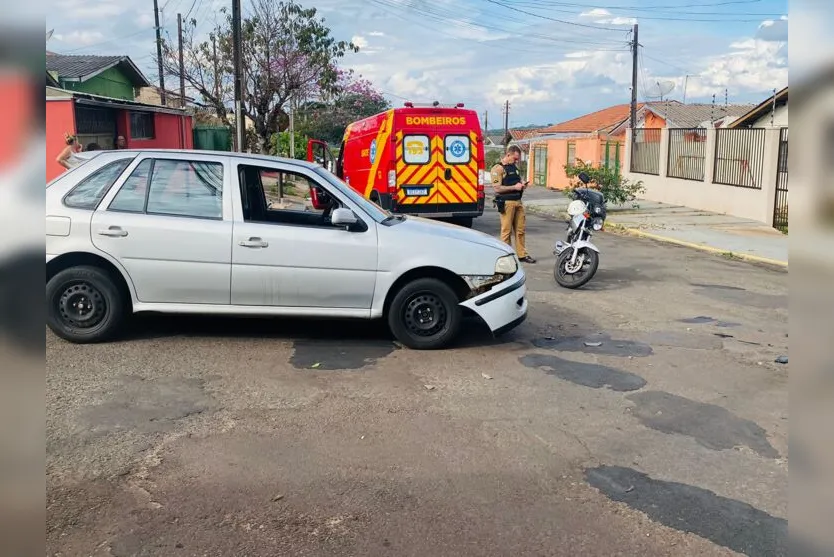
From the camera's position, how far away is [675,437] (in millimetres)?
4973

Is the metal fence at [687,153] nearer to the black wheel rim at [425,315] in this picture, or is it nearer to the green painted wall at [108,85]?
the black wheel rim at [425,315]

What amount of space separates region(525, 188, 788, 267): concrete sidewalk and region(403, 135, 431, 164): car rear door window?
18.2 ft

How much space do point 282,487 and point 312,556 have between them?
27.8 inches

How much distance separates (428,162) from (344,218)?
8.52 meters

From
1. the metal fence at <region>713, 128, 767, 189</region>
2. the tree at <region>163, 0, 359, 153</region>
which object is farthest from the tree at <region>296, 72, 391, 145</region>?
the metal fence at <region>713, 128, 767, 189</region>

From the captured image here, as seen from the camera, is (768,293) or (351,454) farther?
(768,293)

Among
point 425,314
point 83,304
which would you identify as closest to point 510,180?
point 425,314

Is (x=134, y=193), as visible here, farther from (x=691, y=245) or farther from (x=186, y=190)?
(x=691, y=245)

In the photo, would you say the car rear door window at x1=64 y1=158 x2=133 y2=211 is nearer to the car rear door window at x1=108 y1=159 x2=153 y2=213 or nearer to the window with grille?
the car rear door window at x1=108 y1=159 x2=153 y2=213

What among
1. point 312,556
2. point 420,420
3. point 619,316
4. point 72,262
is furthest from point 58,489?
point 619,316

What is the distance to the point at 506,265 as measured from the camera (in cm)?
689

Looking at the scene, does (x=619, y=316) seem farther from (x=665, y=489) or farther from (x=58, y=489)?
(x=58, y=489)

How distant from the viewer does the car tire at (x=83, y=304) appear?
21.1 ft

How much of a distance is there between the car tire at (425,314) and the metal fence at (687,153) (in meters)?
18.2
